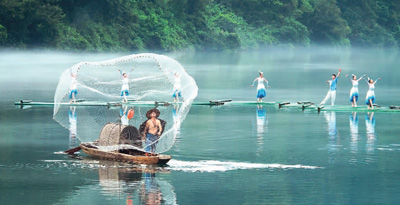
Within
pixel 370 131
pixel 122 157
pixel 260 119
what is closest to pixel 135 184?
pixel 122 157

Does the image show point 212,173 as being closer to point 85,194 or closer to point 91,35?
point 85,194

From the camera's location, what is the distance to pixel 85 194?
23.4 meters

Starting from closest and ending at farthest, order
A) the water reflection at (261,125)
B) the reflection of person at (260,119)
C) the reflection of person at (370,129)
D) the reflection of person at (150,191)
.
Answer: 1. the reflection of person at (150,191)
2. the reflection of person at (370,129)
3. the water reflection at (261,125)
4. the reflection of person at (260,119)

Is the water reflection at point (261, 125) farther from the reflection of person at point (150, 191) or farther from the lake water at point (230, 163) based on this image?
the reflection of person at point (150, 191)

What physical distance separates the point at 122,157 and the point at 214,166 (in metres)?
2.54

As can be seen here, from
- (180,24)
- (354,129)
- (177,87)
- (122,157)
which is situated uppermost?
(180,24)

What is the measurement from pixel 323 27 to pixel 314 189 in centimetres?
16379

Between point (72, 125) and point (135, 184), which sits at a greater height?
point (72, 125)

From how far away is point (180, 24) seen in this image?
5669 inches

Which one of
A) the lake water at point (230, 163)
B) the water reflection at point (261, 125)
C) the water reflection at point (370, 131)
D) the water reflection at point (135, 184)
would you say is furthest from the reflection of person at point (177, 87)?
the water reflection at point (135, 184)

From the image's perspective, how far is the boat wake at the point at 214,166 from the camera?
26703mm

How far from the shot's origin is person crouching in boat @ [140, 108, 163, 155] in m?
27.6

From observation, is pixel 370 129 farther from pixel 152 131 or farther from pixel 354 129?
pixel 152 131

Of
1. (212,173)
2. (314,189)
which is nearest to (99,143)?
(212,173)
